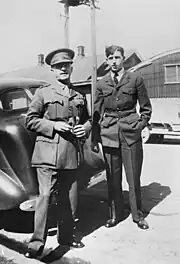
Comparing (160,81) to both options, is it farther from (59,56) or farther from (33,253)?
(33,253)

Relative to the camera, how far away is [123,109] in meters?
3.46

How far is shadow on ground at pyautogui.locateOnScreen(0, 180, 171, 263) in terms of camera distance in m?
3.24

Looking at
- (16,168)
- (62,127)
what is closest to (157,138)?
(16,168)

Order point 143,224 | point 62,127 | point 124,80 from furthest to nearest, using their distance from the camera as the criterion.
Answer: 1. point 143,224
2. point 124,80
3. point 62,127

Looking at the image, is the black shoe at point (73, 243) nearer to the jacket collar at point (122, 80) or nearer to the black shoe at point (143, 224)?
the black shoe at point (143, 224)

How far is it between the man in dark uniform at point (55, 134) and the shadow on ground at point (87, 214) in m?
0.38

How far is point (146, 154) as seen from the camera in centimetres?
873

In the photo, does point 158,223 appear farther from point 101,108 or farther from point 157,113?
point 157,113

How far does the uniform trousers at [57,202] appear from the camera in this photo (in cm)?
279

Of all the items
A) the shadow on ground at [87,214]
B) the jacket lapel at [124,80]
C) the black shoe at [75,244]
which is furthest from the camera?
the jacket lapel at [124,80]

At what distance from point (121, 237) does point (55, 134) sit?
1202 mm

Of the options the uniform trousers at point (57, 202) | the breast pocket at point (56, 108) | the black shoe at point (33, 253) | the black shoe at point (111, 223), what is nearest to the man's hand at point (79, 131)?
the breast pocket at point (56, 108)

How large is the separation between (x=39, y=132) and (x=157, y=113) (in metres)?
8.85

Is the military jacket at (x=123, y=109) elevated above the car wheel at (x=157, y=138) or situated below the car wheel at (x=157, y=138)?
above
